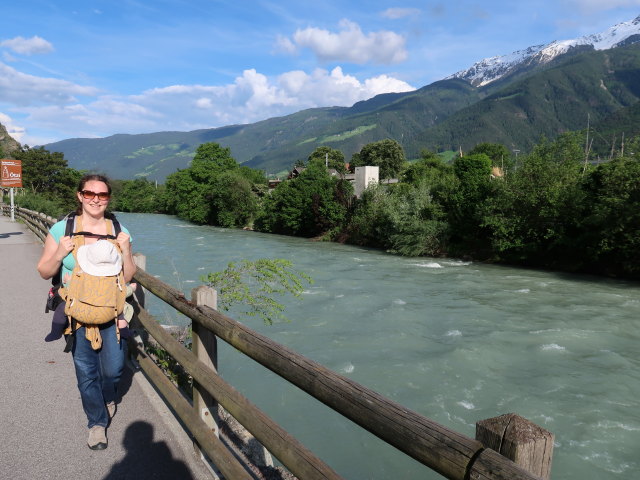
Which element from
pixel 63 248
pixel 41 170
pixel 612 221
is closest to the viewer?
pixel 63 248

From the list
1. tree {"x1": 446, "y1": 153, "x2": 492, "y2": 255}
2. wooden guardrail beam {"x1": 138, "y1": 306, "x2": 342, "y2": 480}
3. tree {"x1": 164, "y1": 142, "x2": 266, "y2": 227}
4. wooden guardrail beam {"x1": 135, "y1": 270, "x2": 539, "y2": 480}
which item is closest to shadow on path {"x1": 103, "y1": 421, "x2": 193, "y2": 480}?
wooden guardrail beam {"x1": 138, "y1": 306, "x2": 342, "y2": 480}

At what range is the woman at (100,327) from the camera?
3.19 m

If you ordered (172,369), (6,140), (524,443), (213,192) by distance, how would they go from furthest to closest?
(6,140)
(213,192)
(172,369)
(524,443)

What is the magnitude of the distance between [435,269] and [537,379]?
1395cm

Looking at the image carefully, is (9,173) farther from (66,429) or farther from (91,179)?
(91,179)

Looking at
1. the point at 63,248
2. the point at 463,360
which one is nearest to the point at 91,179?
the point at 63,248

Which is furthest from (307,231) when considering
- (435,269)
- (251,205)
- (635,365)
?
(635,365)

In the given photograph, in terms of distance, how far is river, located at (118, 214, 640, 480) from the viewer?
22.1ft

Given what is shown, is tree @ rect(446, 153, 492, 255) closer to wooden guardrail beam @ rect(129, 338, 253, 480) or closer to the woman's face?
wooden guardrail beam @ rect(129, 338, 253, 480)

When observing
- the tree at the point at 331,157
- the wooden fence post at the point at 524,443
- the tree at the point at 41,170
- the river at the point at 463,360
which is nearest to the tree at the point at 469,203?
the river at the point at 463,360

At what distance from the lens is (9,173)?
22.1 meters

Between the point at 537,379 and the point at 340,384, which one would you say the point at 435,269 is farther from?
the point at 340,384

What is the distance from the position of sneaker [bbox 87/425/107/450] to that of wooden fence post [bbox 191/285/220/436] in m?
0.77

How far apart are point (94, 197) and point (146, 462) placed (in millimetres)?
1978
